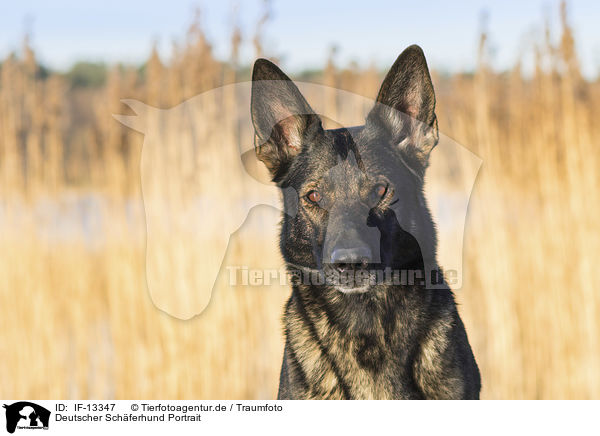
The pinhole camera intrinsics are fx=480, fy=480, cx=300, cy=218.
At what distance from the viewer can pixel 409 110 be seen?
1683 millimetres

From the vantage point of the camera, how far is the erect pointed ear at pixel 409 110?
61.5 inches

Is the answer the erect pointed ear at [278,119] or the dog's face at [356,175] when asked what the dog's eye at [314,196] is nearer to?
the dog's face at [356,175]

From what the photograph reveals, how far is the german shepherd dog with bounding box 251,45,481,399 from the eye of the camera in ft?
5.29

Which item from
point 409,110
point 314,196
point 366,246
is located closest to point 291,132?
point 314,196

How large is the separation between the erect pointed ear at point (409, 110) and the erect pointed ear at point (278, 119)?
25 cm

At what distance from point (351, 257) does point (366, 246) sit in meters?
0.07

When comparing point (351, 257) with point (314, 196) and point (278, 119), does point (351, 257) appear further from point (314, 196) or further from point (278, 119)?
point (278, 119)

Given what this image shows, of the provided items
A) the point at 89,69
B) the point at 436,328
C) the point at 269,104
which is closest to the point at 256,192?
the point at 269,104
